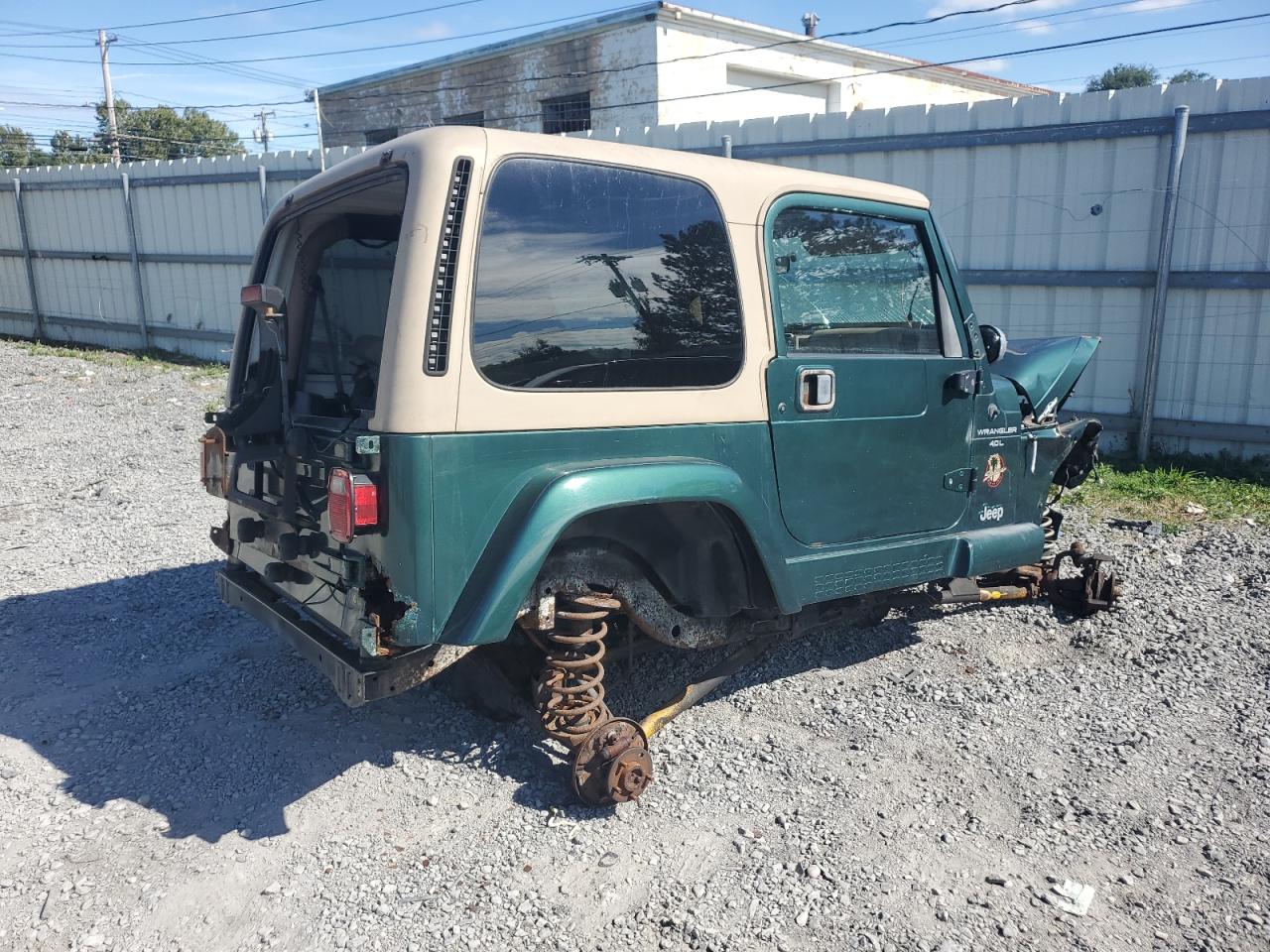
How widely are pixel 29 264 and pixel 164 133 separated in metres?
34.2

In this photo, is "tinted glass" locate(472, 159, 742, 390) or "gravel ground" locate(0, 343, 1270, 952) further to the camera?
"tinted glass" locate(472, 159, 742, 390)

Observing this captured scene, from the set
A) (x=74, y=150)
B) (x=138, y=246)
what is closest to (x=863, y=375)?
(x=138, y=246)

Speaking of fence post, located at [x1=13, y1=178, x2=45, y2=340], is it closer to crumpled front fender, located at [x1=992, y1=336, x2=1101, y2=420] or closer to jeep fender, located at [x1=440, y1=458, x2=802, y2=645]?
crumpled front fender, located at [x1=992, y1=336, x2=1101, y2=420]

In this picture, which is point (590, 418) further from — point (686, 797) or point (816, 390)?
point (686, 797)

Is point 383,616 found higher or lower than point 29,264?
lower

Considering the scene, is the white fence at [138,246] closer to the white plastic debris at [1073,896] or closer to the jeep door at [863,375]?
the jeep door at [863,375]

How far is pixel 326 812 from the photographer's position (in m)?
3.31

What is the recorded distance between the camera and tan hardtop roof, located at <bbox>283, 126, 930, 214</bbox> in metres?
2.89

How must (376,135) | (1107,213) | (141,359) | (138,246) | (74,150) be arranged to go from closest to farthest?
1. (1107,213)
2. (141,359)
3. (138,246)
4. (376,135)
5. (74,150)

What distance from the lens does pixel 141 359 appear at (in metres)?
Answer: 14.1

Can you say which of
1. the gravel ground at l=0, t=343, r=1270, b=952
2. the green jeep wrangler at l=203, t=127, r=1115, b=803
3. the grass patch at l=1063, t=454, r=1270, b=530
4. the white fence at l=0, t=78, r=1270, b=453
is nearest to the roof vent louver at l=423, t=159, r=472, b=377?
→ the green jeep wrangler at l=203, t=127, r=1115, b=803

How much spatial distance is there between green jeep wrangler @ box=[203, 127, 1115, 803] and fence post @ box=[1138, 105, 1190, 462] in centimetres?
404

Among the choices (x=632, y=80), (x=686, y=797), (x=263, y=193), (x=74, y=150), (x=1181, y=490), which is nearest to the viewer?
(x=686, y=797)

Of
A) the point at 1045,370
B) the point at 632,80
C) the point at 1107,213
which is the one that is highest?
the point at 632,80
